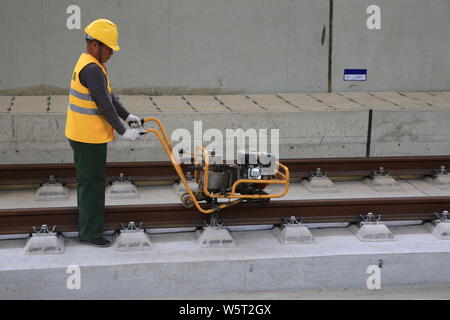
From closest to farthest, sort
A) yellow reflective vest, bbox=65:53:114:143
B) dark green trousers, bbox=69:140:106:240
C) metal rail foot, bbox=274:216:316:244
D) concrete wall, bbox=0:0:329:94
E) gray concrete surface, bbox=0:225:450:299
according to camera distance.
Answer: gray concrete surface, bbox=0:225:450:299, yellow reflective vest, bbox=65:53:114:143, dark green trousers, bbox=69:140:106:240, metal rail foot, bbox=274:216:316:244, concrete wall, bbox=0:0:329:94

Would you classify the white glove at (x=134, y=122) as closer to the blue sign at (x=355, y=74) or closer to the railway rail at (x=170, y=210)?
the railway rail at (x=170, y=210)

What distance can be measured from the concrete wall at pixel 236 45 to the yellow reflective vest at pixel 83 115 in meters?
4.31

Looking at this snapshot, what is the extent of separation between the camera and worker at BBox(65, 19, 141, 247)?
6.22 m

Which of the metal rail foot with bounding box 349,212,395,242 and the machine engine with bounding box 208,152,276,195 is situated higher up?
the machine engine with bounding box 208,152,276,195

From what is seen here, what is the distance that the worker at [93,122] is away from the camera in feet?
20.4

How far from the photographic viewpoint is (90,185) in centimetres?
653

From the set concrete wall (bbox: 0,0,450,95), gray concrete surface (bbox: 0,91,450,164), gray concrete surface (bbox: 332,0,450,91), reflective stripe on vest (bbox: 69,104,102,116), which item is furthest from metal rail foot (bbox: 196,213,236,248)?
gray concrete surface (bbox: 332,0,450,91)

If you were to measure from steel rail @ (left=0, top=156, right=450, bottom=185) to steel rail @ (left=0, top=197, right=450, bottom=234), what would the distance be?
1349 millimetres

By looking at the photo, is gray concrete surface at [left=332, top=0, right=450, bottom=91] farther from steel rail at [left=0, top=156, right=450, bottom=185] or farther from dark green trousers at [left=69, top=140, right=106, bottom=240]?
dark green trousers at [left=69, top=140, right=106, bottom=240]

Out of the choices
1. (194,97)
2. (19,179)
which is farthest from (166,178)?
(194,97)

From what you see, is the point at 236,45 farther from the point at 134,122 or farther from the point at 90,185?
the point at 90,185

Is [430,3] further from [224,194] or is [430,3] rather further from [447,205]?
[224,194]

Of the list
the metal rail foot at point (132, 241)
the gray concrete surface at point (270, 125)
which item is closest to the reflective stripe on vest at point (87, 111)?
the metal rail foot at point (132, 241)

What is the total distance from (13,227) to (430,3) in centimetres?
800
